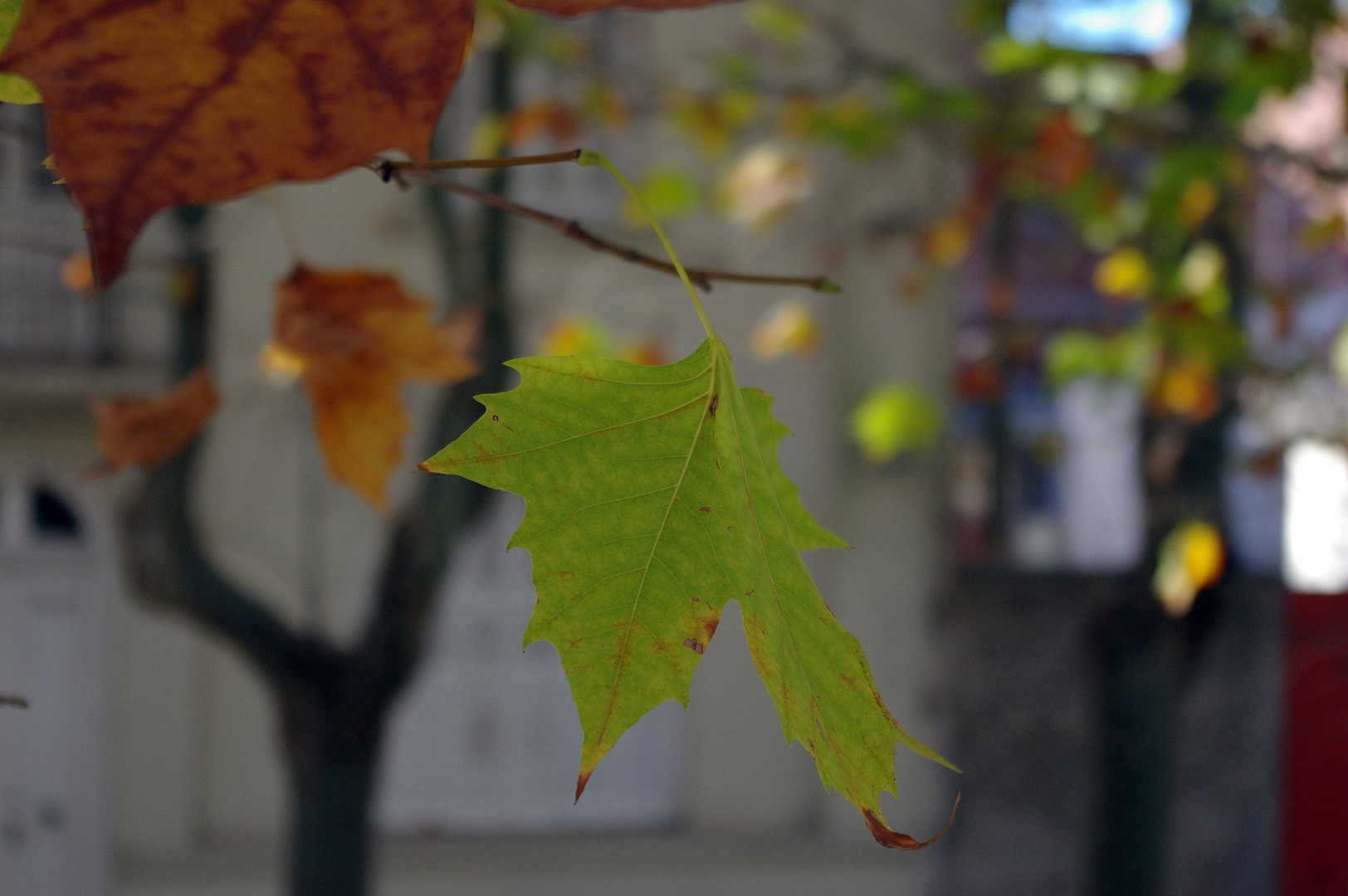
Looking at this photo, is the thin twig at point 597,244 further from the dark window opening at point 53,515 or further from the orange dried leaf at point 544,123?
the dark window opening at point 53,515

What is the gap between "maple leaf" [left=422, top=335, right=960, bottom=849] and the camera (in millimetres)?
316

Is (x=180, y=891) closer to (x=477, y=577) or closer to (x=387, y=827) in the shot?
(x=387, y=827)

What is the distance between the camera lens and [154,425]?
734 millimetres

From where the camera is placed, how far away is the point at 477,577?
17.4ft

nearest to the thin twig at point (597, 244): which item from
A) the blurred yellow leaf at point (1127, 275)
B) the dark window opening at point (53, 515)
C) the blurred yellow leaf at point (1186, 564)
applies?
the blurred yellow leaf at point (1127, 275)

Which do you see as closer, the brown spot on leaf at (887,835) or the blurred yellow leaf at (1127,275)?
the brown spot on leaf at (887,835)

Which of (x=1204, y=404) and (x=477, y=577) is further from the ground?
(x=1204, y=404)

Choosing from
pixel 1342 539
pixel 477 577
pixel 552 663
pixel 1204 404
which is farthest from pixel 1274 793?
pixel 477 577

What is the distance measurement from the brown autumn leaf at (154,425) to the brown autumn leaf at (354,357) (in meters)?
0.15

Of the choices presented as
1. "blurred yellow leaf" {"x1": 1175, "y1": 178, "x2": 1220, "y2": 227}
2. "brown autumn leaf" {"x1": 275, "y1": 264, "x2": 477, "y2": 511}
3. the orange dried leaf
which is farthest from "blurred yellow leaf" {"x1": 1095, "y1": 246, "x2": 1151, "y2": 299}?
"brown autumn leaf" {"x1": 275, "y1": 264, "x2": 477, "y2": 511}

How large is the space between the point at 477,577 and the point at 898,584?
6.86 feet

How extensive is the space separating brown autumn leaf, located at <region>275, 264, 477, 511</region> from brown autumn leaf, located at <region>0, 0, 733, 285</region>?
306mm

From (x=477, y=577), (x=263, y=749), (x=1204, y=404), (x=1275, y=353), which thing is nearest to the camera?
(x=1204, y=404)

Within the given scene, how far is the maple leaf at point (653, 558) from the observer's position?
316mm
